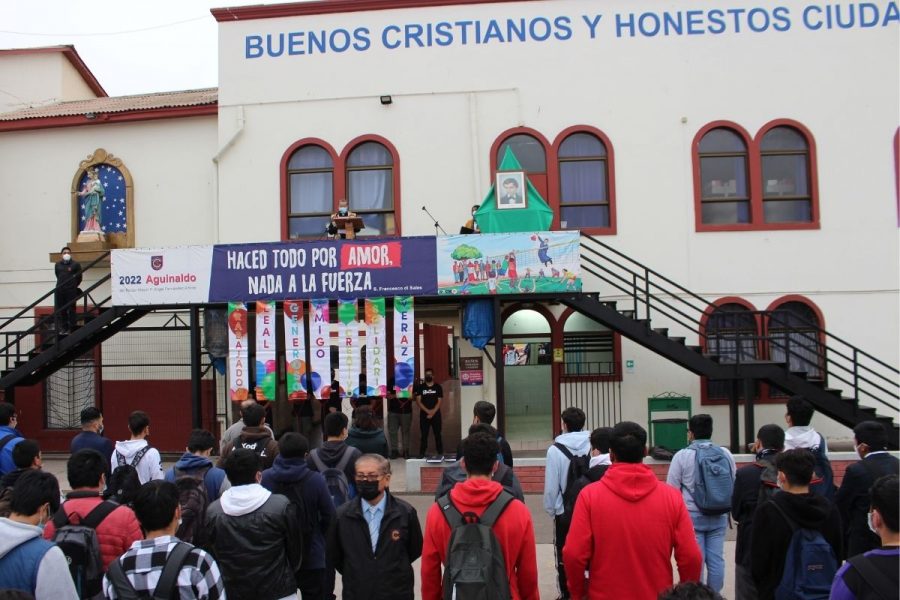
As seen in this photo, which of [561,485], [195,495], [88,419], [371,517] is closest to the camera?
[371,517]

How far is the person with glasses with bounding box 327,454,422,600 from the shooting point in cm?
462

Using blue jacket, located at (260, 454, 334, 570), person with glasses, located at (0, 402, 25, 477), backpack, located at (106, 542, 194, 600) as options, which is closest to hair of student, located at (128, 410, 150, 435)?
person with glasses, located at (0, 402, 25, 477)

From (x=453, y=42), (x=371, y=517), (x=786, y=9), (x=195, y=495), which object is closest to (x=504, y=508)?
(x=371, y=517)

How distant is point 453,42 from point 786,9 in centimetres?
647

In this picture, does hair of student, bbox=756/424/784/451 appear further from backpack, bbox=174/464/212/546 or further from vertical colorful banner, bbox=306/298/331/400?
vertical colorful banner, bbox=306/298/331/400

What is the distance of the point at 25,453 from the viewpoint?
5.70 metres

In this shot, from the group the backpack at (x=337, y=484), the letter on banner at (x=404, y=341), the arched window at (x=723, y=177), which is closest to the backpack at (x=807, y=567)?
the backpack at (x=337, y=484)

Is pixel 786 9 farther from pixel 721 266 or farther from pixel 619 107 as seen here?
pixel 721 266

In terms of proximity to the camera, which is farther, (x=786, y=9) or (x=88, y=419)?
(x=786, y=9)

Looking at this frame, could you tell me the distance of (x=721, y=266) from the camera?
15.1 m

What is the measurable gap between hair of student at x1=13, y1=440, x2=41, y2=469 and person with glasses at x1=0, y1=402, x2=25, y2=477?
919mm

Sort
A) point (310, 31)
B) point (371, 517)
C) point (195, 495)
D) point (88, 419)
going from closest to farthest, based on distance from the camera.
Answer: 1. point (371, 517)
2. point (195, 495)
3. point (88, 419)
4. point (310, 31)

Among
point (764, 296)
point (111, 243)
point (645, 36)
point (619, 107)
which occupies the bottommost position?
point (764, 296)

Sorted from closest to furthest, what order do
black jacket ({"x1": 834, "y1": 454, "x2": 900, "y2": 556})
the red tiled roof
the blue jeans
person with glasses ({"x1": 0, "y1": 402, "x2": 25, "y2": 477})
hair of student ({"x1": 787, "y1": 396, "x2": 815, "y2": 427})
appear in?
black jacket ({"x1": 834, "y1": 454, "x2": 900, "y2": 556}), the blue jeans, hair of student ({"x1": 787, "y1": 396, "x2": 815, "y2": 427}), person with glasses ({"x1": 0, "y1": 402, "x2": 25, "y2": 477}), the red tiled roof
